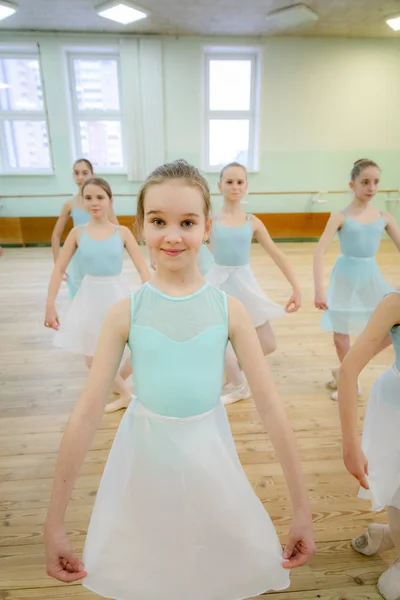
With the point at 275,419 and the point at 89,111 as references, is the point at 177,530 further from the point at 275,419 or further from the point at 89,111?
the point at 89,111

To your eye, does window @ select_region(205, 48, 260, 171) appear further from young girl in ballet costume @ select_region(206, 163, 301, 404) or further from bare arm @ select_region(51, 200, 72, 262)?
young girl in ballet costume @ select_region(206, 163, 301, 404)

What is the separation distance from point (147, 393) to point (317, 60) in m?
9.30

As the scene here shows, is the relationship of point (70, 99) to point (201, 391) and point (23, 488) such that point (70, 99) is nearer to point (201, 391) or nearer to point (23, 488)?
point (23, 488)

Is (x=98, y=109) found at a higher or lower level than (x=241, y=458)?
higher

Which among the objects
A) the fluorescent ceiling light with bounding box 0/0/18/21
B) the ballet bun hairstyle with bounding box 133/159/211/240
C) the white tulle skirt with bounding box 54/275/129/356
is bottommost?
the white tulle skirt with bounding box 54/275/129/356

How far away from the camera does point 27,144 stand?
878 centimetres

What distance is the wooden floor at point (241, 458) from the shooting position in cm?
158

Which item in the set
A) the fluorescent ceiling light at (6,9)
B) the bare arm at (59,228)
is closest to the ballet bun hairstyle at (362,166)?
the bare arm at (59,228)

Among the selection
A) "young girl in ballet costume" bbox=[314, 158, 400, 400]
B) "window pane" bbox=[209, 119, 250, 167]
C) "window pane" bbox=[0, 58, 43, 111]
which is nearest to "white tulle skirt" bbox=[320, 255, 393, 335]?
"young girl in ballet costume" bbox=[314, 158, 400, 400]

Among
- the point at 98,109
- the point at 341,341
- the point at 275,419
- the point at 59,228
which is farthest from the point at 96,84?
the point at 275,419

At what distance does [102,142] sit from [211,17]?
3267 millimetres

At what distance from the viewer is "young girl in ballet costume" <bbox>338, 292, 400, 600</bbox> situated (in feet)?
3.96

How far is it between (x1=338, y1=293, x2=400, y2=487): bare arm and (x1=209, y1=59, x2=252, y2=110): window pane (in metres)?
8.66

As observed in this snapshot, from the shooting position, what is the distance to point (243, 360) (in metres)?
1.08
